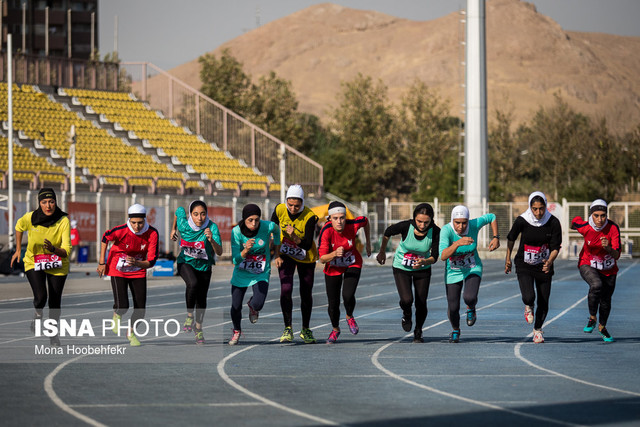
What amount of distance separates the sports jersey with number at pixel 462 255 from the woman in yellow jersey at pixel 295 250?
174 centimetres

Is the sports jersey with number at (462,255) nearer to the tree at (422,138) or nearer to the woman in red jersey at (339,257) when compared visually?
the woman in red jersey at (339,257)

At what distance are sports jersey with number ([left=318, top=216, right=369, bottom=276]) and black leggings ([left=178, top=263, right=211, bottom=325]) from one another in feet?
5.08

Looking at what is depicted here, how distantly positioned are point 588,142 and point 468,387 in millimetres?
89205

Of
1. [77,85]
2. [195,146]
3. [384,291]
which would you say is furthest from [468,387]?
[77,85]

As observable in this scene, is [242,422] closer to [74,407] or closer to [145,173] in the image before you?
[74,407]

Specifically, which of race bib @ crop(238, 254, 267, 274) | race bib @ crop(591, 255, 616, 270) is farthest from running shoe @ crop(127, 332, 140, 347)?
race bib @ crop(591, 255, 616, 270)

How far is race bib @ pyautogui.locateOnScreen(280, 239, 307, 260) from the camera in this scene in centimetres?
1509

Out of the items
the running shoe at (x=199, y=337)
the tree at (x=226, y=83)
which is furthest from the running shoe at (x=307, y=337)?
the tree at (x=226, y=83)

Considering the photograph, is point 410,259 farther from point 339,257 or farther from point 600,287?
point 600,287

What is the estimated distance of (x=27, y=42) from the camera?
97062 millimetres

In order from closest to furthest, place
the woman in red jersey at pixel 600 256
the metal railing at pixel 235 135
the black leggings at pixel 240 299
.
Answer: the black leggings at pixel 240 299
the woman in red jersey at pixel 600 256
the metal railing at pixel 235 135

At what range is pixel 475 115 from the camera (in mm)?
60281

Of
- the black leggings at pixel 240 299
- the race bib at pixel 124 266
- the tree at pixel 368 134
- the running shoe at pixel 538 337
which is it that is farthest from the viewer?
the tree at pixel 368 134

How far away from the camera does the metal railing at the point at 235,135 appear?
5838cm
